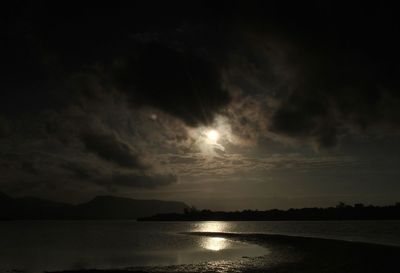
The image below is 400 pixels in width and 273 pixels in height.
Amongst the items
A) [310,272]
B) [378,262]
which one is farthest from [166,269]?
Answer: [378,262]

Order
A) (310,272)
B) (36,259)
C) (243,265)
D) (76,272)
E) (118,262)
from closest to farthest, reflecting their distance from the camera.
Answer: (310,272) → (76,272) → (243,265) → (118,262) → (36,259)

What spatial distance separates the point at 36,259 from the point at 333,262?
39462 millimetres

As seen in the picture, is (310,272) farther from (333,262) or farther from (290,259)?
(290,259)

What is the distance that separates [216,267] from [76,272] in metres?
13.1

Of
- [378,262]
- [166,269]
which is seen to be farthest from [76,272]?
[378,262]

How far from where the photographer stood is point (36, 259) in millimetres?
55000

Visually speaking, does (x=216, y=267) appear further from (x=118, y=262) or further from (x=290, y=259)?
(x=118, y=262)

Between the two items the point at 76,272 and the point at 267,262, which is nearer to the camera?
the point at 76,272

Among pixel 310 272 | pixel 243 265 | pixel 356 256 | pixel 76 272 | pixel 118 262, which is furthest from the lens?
pixel 118 262

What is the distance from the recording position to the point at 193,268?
38812mm

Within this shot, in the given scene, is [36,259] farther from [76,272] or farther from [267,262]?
[267,262]

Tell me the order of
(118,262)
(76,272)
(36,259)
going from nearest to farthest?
1. (76,272)
2. (118,262)
3. (36,259)

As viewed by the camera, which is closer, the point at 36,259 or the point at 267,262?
the point at 267,262

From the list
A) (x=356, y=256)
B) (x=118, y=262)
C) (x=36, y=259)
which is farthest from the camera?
(x=36, y=259)
